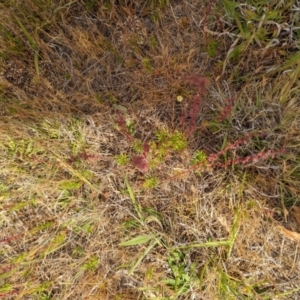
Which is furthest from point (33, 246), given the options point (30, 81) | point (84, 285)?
point (30, 81)

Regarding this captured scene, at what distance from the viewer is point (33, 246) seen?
1758 mm

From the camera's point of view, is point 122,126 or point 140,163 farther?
point 122,126

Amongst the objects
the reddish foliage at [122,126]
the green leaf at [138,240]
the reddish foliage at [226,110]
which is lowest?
the green leaf at [138,240]

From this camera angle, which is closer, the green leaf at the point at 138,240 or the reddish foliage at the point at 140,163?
the reddish foliage at the point at 140,163

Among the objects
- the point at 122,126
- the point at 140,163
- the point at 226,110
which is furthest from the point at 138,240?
the point at 226,110

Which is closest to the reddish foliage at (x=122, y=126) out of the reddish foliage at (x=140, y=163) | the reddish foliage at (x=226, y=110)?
the reddish foliage at (x=140, y=163)

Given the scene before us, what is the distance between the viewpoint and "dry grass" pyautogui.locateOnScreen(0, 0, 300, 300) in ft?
5.40

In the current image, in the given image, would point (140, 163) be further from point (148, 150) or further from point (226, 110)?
point (226, 110)

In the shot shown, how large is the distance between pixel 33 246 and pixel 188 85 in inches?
42.6

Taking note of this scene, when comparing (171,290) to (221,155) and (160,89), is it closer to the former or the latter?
(221,155)

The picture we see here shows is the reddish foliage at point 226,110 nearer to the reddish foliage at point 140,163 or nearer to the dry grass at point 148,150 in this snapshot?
the dry grass at point 148,150

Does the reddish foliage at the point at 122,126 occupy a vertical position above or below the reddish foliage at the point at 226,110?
above

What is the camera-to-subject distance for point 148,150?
1625 millimetres

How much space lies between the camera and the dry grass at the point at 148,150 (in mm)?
1645
